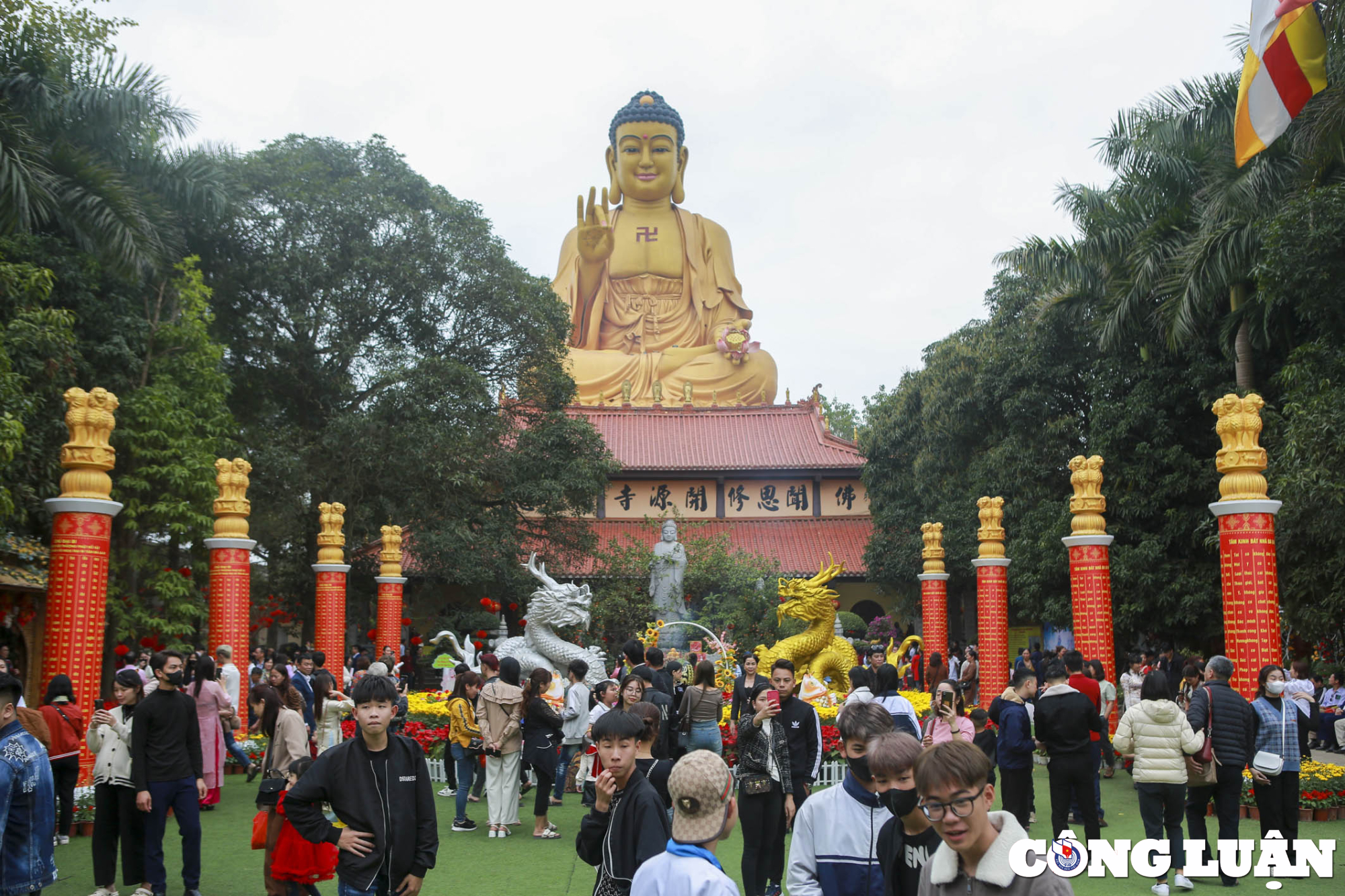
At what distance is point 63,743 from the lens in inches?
292

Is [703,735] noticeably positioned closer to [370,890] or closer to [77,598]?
[370,890]

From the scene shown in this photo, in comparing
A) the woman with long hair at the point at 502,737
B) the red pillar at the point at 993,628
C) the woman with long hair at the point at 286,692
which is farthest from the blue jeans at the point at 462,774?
the red pillar at the point at 993,628

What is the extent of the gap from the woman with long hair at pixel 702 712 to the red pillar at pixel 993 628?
33.3 feet

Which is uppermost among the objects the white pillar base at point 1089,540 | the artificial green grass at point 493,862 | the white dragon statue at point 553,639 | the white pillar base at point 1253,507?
the white pillar base at point 1253,507

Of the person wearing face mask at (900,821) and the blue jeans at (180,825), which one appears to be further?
the blue jeans at (180,825)

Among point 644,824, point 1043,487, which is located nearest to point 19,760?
point 644,824

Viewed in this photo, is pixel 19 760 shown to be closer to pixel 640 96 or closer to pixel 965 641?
pixel 965 641

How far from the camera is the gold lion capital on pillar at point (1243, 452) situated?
1010 cm

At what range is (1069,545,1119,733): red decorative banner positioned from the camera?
43.1ft

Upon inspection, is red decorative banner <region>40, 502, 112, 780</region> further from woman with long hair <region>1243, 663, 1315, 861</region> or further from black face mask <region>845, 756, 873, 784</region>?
woman with long hair <region>1243, 663, 1315, 861</region>

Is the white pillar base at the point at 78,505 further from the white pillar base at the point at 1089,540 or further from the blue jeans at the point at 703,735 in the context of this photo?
the white pillar base at the point at 1089,540

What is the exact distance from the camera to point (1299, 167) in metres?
13.4

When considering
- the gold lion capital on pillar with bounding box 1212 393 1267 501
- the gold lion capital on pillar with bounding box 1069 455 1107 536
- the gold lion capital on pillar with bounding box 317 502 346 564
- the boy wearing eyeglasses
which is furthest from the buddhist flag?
the gold lion capital on pillar with bounding box 317 502 346 564

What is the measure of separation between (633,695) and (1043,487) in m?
14.9
